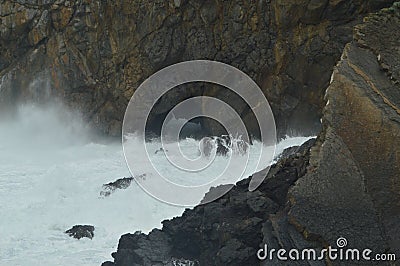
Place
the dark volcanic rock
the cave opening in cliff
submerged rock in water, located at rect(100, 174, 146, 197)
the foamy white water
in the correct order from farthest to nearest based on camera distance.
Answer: the cave opening in cliff → submerged rock in water, located at rect(100, 174, 146, 197) → the foamy white water → the dark volcanic rock

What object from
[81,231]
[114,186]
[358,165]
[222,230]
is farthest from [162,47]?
[358,165]

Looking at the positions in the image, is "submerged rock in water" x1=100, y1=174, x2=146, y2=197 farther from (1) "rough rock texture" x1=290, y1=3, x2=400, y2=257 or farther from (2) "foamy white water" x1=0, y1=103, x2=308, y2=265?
(1) "rough rock texture" x1=290, y1=3, x2=400, y2=257

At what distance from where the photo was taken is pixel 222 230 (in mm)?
10172

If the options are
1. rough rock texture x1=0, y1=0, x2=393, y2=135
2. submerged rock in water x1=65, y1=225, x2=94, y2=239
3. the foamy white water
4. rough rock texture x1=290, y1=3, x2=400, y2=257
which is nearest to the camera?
rough rock texture x1=290, y1=3, x2=400, y2=257

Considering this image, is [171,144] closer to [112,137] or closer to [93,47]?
[112,137]

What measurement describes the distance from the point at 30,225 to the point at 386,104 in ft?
32.6

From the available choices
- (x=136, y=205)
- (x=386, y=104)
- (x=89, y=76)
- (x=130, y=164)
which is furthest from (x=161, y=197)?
(x=386, y=104)

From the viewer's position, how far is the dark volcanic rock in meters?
→ 9.63

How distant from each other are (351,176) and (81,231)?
803 cm

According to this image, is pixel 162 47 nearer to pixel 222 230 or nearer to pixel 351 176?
pixel 222 230

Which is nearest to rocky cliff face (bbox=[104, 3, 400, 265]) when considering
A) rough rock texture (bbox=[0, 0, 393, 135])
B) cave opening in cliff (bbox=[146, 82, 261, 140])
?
rough rock texture (bbox=[0, 0, 393, 135])

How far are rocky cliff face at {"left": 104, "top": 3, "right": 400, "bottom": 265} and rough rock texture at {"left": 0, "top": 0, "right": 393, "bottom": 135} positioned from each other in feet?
28.6

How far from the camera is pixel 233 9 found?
755 inches

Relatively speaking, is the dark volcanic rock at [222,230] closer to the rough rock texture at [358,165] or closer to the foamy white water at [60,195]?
the rough rock texture at [358,165]
